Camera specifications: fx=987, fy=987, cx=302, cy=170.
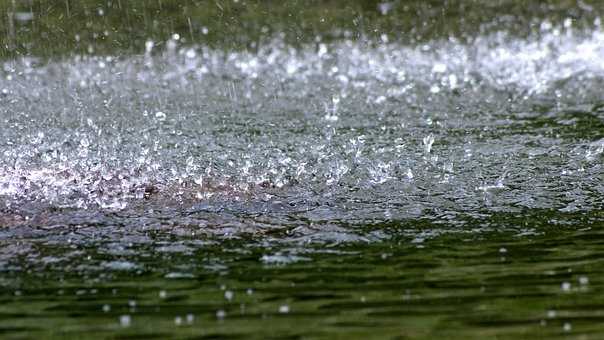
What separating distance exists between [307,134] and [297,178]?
3.04m

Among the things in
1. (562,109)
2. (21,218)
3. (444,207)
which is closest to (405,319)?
(444,207)

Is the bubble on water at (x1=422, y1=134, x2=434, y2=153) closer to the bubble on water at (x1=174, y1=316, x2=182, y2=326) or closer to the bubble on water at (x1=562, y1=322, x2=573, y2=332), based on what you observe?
the bubble on water at (x1=562, y1=322, x2=573, y2=332)

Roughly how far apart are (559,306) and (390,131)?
7.44 m

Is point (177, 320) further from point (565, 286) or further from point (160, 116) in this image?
point (160, 116)

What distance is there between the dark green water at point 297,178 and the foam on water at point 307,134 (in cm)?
5

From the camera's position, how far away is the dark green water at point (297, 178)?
250 inches

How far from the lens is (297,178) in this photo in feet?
34.4

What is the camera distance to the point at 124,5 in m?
22.7

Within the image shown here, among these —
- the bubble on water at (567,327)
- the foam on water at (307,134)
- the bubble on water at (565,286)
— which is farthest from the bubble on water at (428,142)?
the bubble on water at (567,327)

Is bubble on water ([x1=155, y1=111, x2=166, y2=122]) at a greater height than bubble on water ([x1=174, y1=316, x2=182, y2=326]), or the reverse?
bubble on water ([x1=155, y1=111, x2=166, y2=122])

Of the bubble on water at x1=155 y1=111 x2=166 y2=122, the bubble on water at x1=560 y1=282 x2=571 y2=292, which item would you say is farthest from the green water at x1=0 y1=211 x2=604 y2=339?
the bubble on water at x1=155 y1=111 x2=166 y2=122

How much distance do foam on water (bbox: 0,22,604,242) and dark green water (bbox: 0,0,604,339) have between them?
51mm

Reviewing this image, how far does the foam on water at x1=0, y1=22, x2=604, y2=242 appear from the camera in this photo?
363 inches

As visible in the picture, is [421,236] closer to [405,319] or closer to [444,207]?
[444,207]
